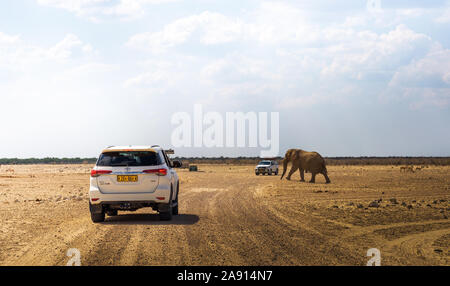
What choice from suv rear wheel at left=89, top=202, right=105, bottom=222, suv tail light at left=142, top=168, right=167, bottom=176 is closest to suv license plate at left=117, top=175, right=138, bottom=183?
suv tail light at left=142, top=168, right=167, bottom=176

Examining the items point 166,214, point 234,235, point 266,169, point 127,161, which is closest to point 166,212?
point 166,214

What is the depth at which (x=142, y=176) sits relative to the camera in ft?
48.8

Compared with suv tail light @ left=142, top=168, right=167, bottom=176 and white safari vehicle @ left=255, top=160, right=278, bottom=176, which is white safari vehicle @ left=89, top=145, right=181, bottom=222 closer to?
suv tail light @ left=142, top=168, right=167, bottom=176

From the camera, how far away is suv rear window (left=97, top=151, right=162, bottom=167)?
15.1 meters

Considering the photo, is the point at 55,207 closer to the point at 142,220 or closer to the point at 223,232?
the point at 142,220

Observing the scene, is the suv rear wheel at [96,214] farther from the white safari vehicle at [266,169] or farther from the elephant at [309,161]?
the white safari vehicle at [266,169]

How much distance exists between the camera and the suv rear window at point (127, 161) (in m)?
15.1

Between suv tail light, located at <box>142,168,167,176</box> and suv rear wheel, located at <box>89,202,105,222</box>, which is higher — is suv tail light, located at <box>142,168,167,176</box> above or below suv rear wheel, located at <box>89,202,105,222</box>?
above

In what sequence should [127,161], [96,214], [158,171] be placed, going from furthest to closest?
[127,161] → [96,214] → [158,171]

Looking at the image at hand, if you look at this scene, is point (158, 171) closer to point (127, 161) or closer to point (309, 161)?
point (127, 161)

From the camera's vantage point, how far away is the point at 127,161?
51.3 feet

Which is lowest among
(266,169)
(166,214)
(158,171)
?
(266,169)

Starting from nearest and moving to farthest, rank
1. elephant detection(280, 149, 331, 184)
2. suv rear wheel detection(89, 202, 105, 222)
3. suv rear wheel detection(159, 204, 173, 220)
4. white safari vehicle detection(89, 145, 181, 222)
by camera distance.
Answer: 1. white safari vehicle detection(89, 145, 181, 222)
2. suv rear wheel detection(89, 202, 105, 222)
3. suv rear wheel detection(159, 204, 173, 220)
4. elephant detection(280, 149, 331, 184)

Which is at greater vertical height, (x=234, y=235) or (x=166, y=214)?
(x=166, y=214)
